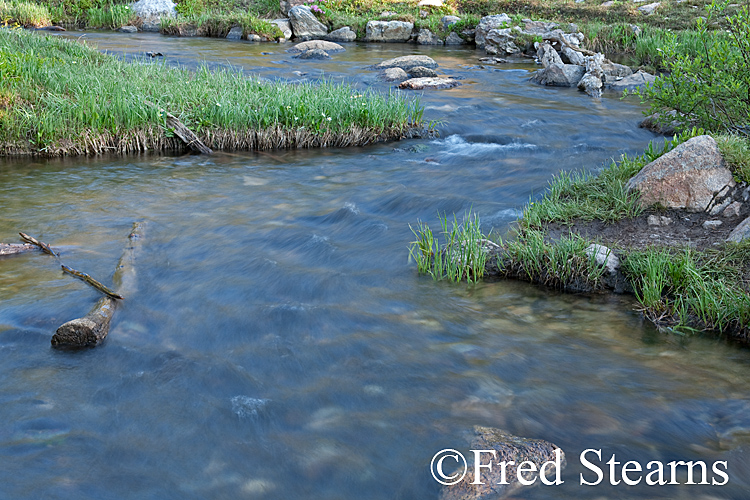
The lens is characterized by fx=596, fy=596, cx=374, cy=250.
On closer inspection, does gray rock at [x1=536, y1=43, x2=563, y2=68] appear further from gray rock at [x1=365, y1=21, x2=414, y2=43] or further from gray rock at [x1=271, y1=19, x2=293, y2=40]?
gray rock at [x1=271, y1=19, x2=293, y2=40]

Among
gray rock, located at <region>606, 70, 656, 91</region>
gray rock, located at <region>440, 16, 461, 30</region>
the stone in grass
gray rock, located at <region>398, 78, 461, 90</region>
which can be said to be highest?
gray rock, located at <region>440, 16, 461, 30</region>

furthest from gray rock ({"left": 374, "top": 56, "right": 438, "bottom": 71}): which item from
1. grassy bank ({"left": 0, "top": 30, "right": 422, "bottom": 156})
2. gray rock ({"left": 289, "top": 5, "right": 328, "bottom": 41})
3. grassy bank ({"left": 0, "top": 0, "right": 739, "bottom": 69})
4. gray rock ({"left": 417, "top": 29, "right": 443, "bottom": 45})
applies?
gray rock ({"left": 289, "top": 5, "right": 328, "bottom": 41})

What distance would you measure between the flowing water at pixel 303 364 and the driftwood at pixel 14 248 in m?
0.12

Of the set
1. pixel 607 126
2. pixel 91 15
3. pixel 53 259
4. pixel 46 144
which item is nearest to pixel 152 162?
pixel 46 144

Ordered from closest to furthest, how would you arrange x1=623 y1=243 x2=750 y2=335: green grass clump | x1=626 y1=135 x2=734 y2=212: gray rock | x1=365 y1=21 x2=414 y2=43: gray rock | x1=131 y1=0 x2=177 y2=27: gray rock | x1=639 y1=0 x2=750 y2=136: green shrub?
x1=623 y1=243 x2=750 y2=335: green grass clump, x1=626 y1=135 x2=734 y2=212: gray rock, x1=639 y1=0 x2=750 y2=136: green shrub, x1=365 y1=21 x2=414 y2=43: gray rock, x1=131 y1=0 x2=177 y2=27: gray rock

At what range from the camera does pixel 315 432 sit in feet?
12.3

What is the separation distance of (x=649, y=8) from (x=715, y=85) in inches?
902

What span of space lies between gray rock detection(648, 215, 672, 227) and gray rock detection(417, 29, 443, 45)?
21395 mm

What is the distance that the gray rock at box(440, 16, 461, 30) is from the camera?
86.8 feet

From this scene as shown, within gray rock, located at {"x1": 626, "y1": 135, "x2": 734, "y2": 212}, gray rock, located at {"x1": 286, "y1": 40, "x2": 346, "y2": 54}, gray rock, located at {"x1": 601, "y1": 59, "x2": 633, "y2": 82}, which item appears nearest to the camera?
gray rock, located at {"x1": 626, "y1": 135, "x2": 734, "y2": 212}

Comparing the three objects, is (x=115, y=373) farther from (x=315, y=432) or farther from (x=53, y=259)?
(x=53, y=259)

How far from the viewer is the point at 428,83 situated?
623 inches

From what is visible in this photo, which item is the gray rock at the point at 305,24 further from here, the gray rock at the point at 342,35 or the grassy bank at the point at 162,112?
the grassy bank at the point at 162,112

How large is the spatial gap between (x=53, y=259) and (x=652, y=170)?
6.68 m
